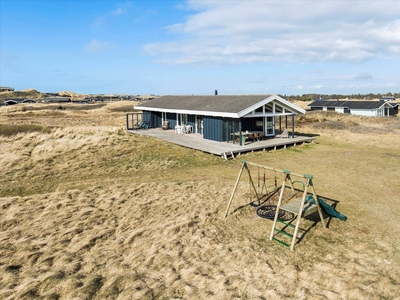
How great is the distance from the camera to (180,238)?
300 inches

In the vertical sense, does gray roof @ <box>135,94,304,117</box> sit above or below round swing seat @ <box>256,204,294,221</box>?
above

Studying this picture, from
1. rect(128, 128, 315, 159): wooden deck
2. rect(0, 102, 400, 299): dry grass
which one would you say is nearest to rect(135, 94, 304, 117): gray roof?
rect(128, 128, 315, 159): wooden deck

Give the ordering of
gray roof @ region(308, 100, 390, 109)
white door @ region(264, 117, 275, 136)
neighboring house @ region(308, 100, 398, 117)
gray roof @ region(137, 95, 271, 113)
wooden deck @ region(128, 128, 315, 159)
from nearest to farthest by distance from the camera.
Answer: wooden deck @ region(128, 128, 315, 159), gray roof @ region(137, 95, 271, 113), white door @ region(264, 117, 275, 136), neighboring house @ region(308, 100, 398, 117), gray roof @ region(308, 100, 390, 109)

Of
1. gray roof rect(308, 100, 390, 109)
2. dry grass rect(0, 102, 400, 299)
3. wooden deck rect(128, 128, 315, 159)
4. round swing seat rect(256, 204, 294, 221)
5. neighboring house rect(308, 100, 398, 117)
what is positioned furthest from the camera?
gray roof rect(308, 100, 390, 109)

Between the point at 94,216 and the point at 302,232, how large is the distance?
6.07m

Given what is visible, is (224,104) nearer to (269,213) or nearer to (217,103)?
(217,103)

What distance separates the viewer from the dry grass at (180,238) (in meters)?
5.70

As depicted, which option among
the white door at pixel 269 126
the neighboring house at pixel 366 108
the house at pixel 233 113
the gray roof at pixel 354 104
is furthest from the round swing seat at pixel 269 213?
the gray roof at pixel 354 104

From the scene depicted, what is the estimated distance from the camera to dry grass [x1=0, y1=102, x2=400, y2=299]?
5695 millimetres

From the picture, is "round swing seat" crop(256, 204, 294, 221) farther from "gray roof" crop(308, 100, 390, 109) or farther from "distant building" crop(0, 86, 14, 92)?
"distant building" crop(0, 86, 14, 92)

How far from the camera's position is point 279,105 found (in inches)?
851

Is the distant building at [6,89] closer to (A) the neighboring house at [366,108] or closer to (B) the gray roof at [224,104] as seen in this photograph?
(A) the neighboring house at [366,108]

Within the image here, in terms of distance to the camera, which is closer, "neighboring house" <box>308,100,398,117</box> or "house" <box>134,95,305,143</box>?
"house" <box>134,95,305,143</box>

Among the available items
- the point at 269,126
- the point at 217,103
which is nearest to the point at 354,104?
the point at 269,126
